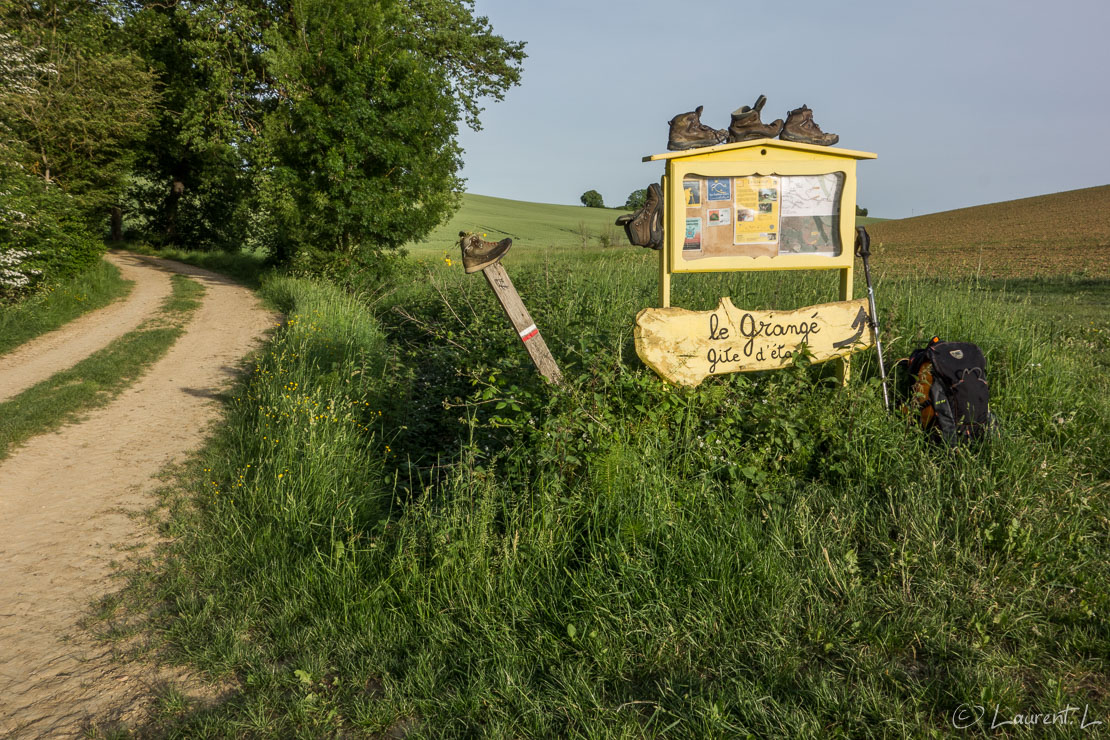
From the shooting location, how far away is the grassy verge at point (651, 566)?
2.72 metres

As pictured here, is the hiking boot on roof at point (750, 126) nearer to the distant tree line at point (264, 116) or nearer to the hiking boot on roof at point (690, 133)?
the hiking boot on roof at point (690, 133)

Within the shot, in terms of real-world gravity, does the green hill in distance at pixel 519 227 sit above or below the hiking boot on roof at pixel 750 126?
above

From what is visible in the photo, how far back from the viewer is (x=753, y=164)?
496cm

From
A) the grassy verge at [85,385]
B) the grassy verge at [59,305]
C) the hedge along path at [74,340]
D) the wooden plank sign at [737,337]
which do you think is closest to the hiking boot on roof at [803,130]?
the wooden plank sign at [737,337]

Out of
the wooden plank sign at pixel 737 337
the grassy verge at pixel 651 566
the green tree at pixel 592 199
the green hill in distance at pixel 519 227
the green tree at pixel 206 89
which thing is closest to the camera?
the grassy verge at pixel 651 566

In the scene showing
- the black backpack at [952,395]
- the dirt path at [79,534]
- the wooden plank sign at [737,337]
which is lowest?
the dirt path at [79,534]

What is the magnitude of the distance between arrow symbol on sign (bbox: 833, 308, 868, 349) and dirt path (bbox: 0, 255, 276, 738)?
15.4ft

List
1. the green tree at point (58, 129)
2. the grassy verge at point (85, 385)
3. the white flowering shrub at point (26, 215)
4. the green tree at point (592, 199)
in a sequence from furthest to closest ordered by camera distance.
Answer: the green tree at point (592, 199), the green tree at point (58, 129), the white flowering shrub at point (26, 215), the grassy verge at point (85, 385)

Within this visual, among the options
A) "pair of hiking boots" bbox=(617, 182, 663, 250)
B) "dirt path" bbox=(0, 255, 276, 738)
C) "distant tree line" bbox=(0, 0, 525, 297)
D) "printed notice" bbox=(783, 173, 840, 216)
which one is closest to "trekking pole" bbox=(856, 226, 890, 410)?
"printed notice" bbox=(783, 173, 840, 216)

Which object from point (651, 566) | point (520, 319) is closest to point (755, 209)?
point (520, 319)

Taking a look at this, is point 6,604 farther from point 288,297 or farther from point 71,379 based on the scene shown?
point 288,297

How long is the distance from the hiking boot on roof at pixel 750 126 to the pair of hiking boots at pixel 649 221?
69 cm

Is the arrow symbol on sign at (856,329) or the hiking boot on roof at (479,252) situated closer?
the hiking boot on roof at (479,252)

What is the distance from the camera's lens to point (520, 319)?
422 centimetres
